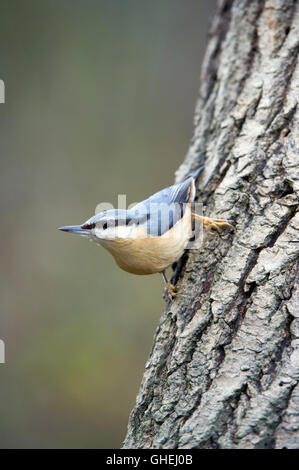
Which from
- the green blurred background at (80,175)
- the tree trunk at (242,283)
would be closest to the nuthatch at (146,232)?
the tree trunk at (242,283)

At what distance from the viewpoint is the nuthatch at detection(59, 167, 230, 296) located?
93.1 inches

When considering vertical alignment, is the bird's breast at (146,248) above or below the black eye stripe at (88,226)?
below

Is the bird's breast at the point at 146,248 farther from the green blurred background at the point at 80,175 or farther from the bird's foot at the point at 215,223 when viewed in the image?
the green blurred background at the point at 80,175

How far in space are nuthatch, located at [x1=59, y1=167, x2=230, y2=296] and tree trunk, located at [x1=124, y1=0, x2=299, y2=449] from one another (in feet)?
0.37

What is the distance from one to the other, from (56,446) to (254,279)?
337cm

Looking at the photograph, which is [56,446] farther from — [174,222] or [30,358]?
[174,222]

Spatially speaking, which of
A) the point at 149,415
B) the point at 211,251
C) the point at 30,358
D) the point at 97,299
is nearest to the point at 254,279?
the point at 211,251

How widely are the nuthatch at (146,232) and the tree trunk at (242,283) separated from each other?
0.11 meters

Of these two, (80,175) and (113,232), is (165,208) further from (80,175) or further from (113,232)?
(80,175)

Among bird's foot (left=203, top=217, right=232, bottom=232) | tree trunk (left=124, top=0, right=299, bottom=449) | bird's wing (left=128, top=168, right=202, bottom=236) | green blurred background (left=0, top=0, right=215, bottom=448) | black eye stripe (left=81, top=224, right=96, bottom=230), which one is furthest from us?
green blurred background (left=0, top=0, right=215, bottom=448)

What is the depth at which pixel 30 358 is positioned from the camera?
4559 millimetres

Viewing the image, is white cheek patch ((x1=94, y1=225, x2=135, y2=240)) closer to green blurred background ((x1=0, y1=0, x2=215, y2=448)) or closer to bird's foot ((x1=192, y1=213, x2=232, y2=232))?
bird's foot ((x1=192, y1=213, x2=232, y2=232))

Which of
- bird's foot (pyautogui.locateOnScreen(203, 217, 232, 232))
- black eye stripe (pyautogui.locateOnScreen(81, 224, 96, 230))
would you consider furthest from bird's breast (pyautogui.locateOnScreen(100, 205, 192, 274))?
bird's foot (pyautogui.locateOnScreen(203, 217, 232, 232))

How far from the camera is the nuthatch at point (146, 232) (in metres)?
2.37
